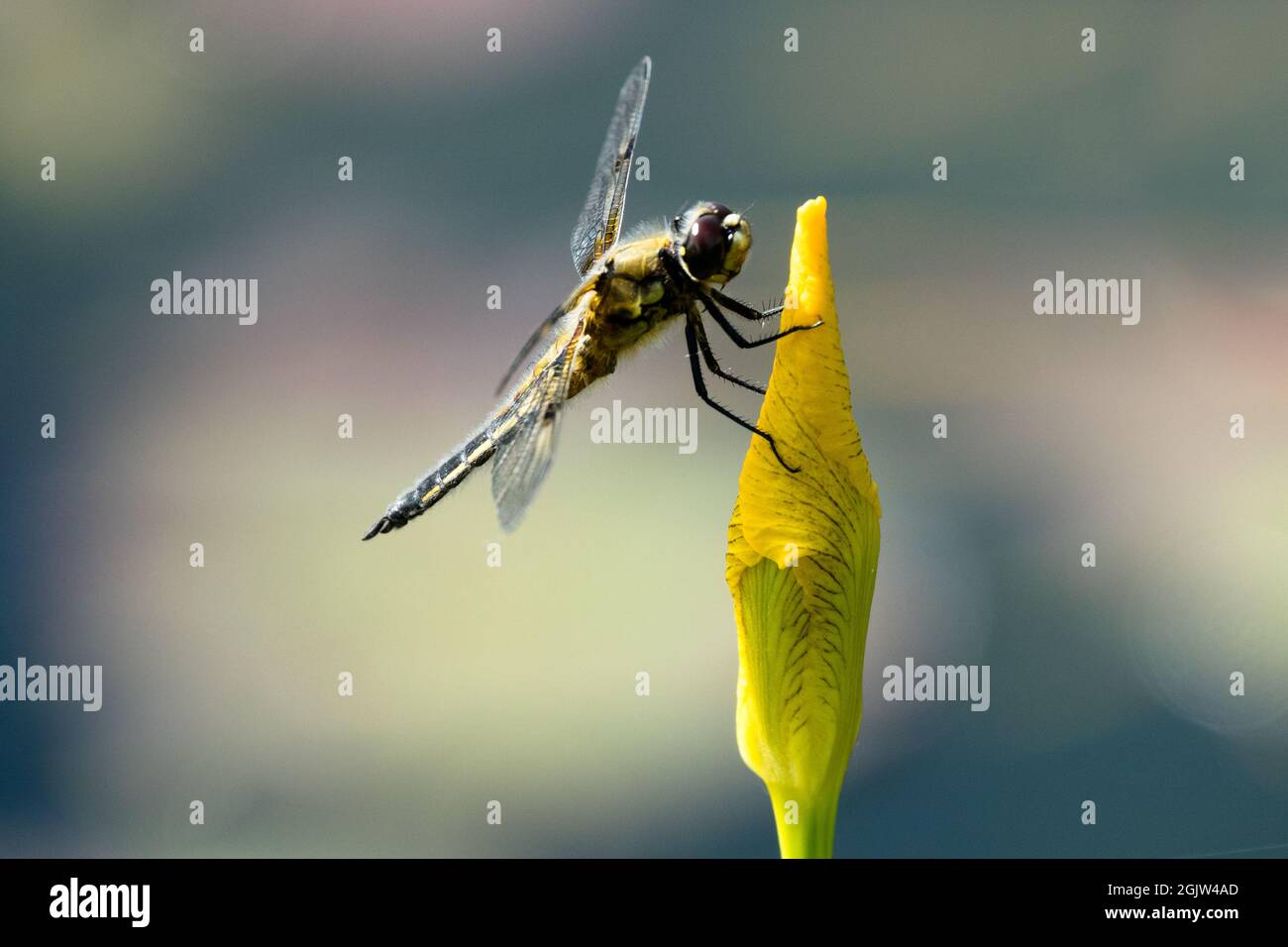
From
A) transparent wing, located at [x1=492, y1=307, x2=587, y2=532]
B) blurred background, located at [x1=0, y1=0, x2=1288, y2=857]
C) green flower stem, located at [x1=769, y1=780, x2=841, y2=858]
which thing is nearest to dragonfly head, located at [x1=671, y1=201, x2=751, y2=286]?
transparent wing, located at [x1=492, y1=307, x2=587, y2=532]

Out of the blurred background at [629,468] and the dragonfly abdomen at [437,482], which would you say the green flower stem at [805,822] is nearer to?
the dragonfly abdomen at [437,482]

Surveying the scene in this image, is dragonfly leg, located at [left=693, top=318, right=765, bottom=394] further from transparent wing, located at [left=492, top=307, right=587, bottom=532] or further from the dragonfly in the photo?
transparent wing, located at [left=492, top=307, right=587, bottom=532]

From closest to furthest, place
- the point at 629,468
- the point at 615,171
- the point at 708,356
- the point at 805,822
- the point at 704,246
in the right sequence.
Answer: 1. the point at 805,822
2. the point at 704,246
3. the point at 708,356
4. the point at 615,171
5. the point at 629,468

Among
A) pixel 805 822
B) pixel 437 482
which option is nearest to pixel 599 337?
pixel 437 482

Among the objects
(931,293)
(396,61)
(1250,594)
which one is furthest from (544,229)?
(1250,594)

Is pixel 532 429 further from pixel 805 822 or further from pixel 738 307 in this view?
pixel 805 822

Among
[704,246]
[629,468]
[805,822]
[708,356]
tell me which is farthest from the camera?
[629,468]
